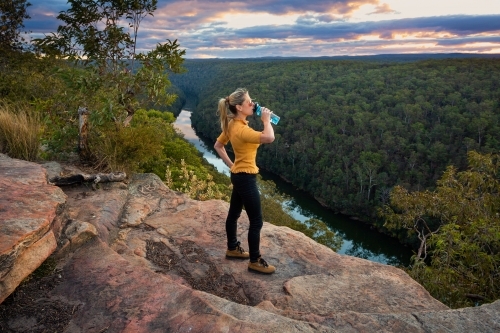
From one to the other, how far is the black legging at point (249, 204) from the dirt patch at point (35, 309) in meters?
1.65

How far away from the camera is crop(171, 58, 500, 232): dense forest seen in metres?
41.6

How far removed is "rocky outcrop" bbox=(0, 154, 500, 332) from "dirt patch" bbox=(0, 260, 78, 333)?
3cm

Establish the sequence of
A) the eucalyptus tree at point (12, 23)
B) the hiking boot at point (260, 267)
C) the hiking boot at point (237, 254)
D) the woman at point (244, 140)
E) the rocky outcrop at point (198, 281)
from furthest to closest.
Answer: the eucalyptus tree at point (12, 23) → the hiking boot at point (237, 254) → the hiking boot at point (260, 267) → the woman at point (244, 140) → the rocky outcrop at point (198, 281)

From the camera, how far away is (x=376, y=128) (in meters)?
51.9

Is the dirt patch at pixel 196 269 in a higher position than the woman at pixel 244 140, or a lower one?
lower

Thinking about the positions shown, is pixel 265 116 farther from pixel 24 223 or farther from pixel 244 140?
pixel 24 223

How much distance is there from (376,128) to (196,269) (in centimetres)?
5191

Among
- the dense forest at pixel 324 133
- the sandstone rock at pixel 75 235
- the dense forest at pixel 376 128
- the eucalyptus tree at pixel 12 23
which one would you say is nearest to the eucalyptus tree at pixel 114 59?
the dense forest at pixel 324 133

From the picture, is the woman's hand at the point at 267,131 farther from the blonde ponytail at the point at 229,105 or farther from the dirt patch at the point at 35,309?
the dirt patch at the point at 35,309

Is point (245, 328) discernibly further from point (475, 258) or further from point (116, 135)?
point (475, 258)

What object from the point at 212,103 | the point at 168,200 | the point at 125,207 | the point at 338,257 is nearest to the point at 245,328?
the point at 338,257

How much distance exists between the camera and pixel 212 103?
74.4m

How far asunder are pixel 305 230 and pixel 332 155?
2959cm

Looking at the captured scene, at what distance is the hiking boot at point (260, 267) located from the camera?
12.5 ft
